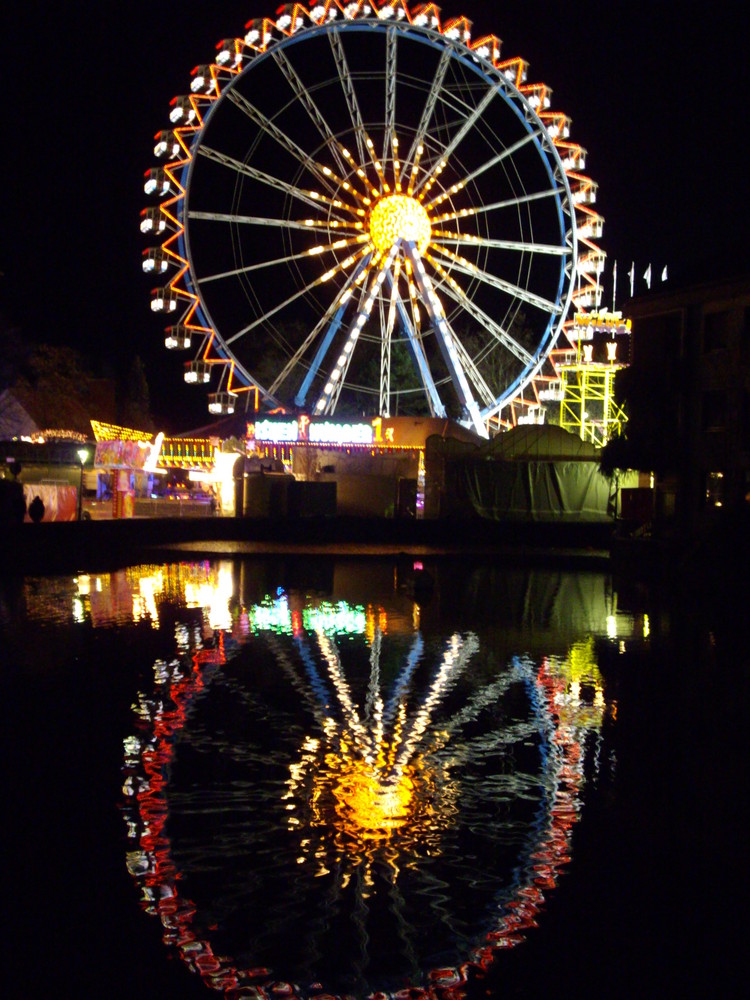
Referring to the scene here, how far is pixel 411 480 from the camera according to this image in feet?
127

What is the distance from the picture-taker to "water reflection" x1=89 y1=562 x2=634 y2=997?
4.44 m

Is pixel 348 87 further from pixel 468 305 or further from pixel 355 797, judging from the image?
pixel 355 797

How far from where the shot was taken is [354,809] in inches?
243

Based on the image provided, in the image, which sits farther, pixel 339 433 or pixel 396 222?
pixel 339 433

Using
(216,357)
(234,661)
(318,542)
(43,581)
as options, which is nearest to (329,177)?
(216,357)

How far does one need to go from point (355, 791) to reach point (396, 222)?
31.8 m

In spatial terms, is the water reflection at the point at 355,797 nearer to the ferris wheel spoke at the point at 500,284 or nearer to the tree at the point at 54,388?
the ferris wheel spoke at the point at 500,284

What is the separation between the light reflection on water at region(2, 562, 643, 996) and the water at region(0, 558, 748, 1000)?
0.06 feet

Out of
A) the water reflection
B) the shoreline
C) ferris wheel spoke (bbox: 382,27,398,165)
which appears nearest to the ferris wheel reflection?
the water reflection

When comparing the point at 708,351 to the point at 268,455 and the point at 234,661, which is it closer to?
the point at 268,455

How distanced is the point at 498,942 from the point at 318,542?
92.9 ft

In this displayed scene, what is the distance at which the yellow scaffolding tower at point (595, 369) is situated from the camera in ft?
160

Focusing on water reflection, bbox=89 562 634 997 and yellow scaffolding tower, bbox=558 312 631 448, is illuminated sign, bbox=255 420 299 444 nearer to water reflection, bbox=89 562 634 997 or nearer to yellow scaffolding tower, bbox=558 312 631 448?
yellow scaffolding tower, bbox=558 312 631 448

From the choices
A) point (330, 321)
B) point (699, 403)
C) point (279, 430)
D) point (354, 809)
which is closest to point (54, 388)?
point (279, 430)
